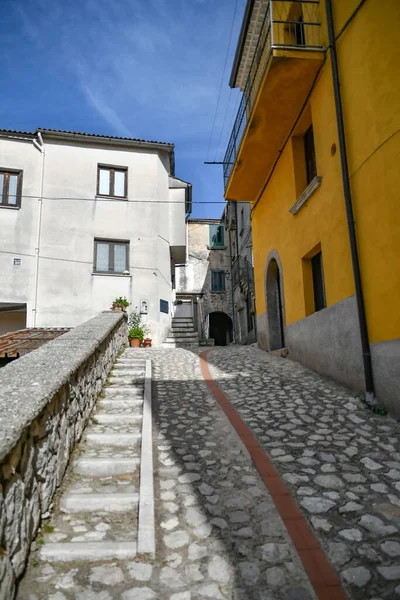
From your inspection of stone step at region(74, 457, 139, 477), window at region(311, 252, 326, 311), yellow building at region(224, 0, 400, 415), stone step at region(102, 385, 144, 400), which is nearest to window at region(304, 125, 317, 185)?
yellow building at region(224, 0, 400, 415)

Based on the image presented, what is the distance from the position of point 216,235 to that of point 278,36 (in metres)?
19.7

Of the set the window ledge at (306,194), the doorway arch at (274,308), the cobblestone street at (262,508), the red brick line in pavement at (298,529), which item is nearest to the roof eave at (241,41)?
the window ledge at (306,194)

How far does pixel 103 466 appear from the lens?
3504 millimetres

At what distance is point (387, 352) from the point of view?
15.5 feet

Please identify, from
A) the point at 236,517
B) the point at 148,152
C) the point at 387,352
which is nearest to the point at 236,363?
the point at 387,352

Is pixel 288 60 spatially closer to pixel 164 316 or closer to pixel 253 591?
pixel 253 591

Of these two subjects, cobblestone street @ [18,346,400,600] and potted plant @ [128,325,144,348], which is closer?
cobblestone street @ [18,346,400,600]

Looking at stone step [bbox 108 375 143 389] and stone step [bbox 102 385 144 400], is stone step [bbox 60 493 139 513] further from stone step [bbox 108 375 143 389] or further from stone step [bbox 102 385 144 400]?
stone step [bbox 108 375 143 389]

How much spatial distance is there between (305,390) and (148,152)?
38.7 feet

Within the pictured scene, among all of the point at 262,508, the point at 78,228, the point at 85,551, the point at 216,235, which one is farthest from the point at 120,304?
the point at 216,235

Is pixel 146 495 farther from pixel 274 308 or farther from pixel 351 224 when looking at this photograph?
pixel 274 308

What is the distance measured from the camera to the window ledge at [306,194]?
658cm

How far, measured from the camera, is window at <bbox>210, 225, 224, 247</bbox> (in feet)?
88.1

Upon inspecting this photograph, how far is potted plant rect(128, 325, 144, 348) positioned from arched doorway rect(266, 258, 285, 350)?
4.31m
